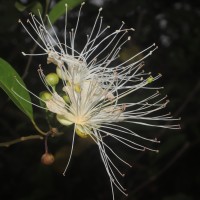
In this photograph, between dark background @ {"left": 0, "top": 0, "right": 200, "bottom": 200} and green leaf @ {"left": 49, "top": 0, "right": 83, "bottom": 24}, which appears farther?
dark background @ {"left": 0, "top": 0, "right": 200, "bottom": 200}

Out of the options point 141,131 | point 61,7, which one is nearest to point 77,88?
point 61,7

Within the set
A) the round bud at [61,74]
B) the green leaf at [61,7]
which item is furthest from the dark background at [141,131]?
the round bud at [61,74]

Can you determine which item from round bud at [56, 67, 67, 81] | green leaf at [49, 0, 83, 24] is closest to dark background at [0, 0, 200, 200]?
green leaf at [49, 0, 83, 24]

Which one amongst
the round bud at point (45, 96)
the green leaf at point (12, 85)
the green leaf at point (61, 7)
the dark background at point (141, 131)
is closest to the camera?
the green leaf at point (12, 85)

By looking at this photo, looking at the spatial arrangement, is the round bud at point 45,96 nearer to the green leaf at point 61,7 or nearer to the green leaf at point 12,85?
the green leaf at point 12,85

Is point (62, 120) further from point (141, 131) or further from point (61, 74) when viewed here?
point (141, 131)

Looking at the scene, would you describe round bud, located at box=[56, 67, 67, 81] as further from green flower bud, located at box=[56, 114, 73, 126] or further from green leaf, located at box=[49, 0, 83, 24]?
green leaf, located at box=[49, 0, 83, 24]

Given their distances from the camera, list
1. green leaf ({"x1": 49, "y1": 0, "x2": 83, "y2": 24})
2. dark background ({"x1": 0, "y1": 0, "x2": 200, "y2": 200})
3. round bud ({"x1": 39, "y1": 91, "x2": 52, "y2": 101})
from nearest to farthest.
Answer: round bud ({"x1": 39, "y1": 91, "x2": 52, "y2": 101}), green leaf ({"x1": 49, "y1": 0, "x2": 83, "y2": 24}), dark background ({"x1": 0, "y1": 0, "x2": 200, "y2": 200})

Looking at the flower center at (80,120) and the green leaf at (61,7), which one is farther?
the green leaf at (61,7)
